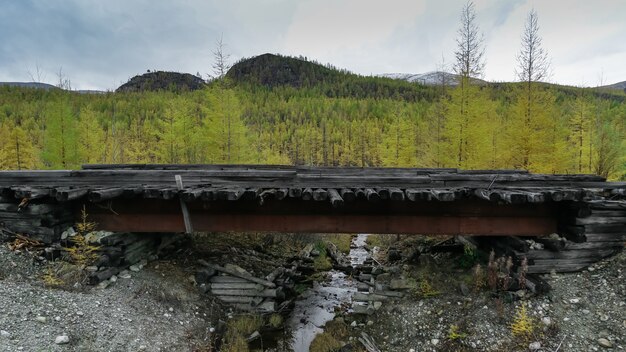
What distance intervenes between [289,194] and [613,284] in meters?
6.33

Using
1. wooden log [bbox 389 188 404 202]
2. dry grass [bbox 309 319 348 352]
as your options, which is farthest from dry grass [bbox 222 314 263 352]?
wooden log [bbox 389 188 404 202]

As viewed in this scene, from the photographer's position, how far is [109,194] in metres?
6.74

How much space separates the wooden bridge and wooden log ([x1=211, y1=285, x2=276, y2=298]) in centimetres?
198

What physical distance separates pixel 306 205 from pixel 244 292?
3164 mm

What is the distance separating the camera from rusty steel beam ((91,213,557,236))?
744 cm

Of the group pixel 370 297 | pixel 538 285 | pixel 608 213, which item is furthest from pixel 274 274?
pixel 608 213

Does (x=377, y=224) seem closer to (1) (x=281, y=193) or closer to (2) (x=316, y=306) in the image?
(1) (x=281, y=193)

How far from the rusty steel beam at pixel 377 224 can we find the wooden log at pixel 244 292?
1.98 meters

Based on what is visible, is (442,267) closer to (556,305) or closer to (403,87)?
(556,305)

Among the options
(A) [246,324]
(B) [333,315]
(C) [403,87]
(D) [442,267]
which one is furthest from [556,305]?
(C) [403,87]

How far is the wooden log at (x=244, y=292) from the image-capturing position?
8.71 meters

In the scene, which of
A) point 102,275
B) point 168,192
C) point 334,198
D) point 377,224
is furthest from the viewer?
point 377,224

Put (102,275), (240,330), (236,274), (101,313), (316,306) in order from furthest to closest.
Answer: (316,306) → (236,274) → (240,330) → (102,275) → (101,313)

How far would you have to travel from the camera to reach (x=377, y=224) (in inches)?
293
